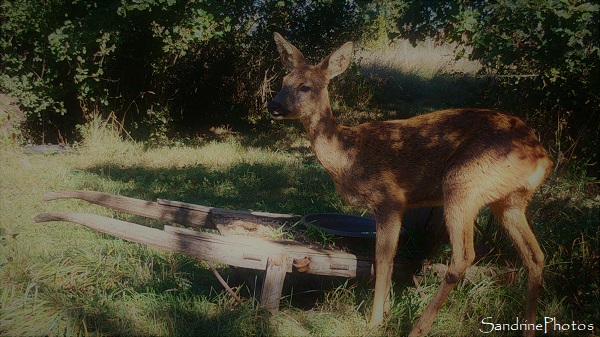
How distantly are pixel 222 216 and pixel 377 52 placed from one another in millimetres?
8003

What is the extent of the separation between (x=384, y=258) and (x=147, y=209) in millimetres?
2177

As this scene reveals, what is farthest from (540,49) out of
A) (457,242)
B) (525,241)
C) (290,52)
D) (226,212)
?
(226,212)

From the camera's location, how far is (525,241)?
342 centimetres

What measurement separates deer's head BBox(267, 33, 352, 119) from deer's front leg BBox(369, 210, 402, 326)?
3.49ft

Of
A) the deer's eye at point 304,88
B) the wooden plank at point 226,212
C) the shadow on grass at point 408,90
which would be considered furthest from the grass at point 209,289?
the shadow on grass at point 408,90

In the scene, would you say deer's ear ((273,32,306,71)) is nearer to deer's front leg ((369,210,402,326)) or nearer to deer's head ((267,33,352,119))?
deer's head ((267,33,352,119))

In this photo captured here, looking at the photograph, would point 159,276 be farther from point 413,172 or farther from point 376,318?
point 413,172

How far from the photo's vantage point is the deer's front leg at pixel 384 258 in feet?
11.4

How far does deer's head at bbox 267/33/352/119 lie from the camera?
13.1 feet

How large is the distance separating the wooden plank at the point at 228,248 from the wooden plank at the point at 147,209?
0.62 m

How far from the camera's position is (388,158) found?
3.77 m

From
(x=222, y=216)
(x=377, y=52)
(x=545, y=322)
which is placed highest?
(x=377, y=52)

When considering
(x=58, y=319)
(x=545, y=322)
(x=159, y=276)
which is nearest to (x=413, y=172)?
(x=545, y=322)

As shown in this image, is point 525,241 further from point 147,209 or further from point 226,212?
point 147,209
